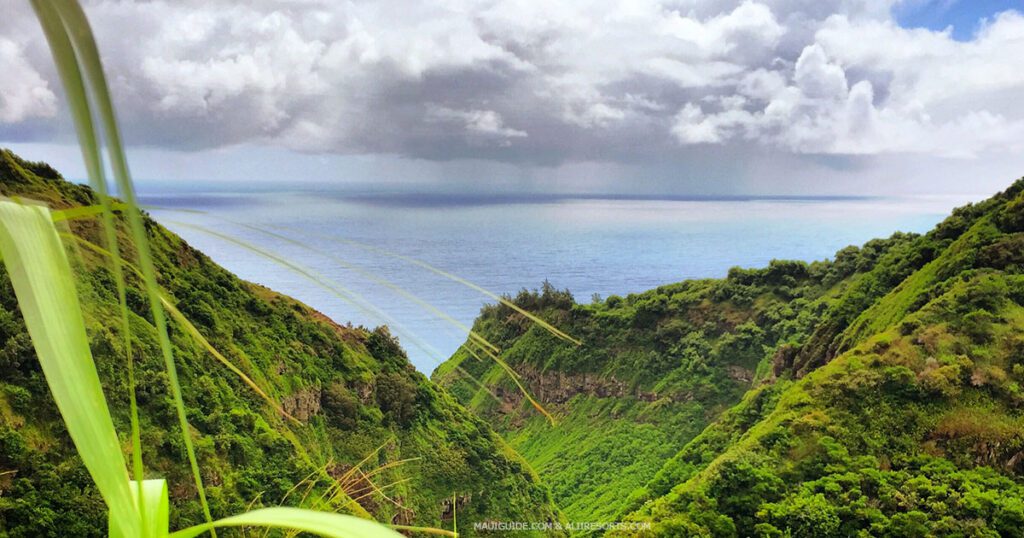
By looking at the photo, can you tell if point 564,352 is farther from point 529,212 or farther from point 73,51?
point 73,51

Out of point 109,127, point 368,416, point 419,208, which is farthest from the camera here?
point 419,208

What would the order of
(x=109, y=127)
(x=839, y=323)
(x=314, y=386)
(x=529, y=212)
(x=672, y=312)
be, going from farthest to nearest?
(x=529, y=212)
(x=672, y=312)
(x=839, y=323)
(x=314, y=386)
(x=109, y=127)

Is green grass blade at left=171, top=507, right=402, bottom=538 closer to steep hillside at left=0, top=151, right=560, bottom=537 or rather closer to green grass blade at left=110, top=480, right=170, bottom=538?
green grass blade at left=110, top=480, right=170, bottom=538

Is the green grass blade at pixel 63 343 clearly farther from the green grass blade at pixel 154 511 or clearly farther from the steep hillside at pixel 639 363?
the steep hillside at pixel 639 363

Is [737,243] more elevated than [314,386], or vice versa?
[737,243]

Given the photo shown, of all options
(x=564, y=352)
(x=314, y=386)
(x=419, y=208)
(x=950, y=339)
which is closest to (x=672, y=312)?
(x=564, y=352)

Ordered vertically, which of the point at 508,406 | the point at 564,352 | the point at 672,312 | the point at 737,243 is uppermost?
the point at 737,243

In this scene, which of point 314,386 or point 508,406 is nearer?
point 314,386
